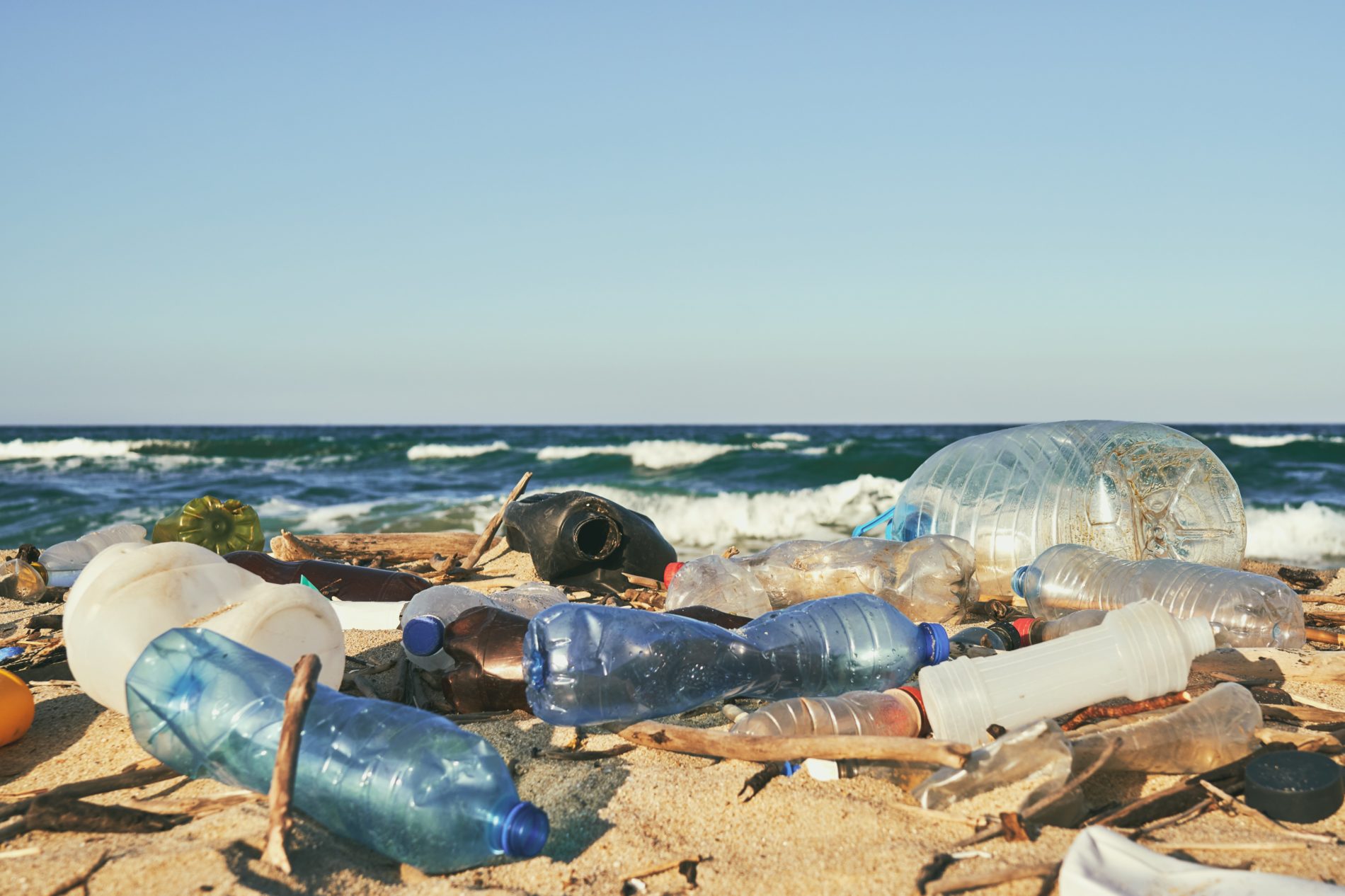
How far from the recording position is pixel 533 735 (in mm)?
1958

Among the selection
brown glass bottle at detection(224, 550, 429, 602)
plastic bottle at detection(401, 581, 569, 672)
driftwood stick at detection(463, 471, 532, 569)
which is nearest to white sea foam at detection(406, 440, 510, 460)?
driftwood stick at detection(463, 471, 532, 569)

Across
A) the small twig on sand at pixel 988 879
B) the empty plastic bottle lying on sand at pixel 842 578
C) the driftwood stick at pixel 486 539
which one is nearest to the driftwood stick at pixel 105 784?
the small twig on sand at pixel 988 879

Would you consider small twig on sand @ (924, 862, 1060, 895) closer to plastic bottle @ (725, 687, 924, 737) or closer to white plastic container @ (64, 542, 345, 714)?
plastic bottle @ (725, 687, 924, 737)

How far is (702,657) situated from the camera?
2.01 metres

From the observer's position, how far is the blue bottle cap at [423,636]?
201cm

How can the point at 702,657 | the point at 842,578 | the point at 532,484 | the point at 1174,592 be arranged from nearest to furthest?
the point at 702,657 < the point at 1174,592 < the point at 842,578 < the point at 532,484

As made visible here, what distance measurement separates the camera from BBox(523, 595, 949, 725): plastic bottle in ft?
6.23

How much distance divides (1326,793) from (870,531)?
10.4 ft

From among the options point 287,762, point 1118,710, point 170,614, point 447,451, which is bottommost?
point 447,451

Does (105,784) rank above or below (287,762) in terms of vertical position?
below

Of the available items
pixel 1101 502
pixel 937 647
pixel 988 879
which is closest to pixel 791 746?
pixel 988 879

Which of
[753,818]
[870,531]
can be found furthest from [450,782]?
[870,531]

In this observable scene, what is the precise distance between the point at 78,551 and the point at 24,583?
89cm

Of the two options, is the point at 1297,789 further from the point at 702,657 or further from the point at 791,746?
the point at 702,657
